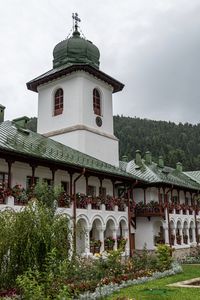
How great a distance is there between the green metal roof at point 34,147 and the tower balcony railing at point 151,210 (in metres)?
5.41

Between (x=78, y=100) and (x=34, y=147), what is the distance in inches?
347

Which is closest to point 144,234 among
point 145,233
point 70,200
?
point 145,233

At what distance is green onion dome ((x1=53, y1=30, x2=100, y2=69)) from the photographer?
98.6ft

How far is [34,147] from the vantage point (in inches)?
808

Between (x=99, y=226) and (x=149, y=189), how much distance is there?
849 centimetres

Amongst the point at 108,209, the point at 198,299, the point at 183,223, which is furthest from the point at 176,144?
the point at 198,299

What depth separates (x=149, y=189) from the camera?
3064cm

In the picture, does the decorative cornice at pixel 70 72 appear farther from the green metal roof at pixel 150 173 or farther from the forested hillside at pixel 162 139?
the forested hillside at pixel 162 139

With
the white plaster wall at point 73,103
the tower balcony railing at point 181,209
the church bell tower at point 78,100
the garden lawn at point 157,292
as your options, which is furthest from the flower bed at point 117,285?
the white plaster wall at point 73,103

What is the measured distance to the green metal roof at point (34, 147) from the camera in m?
18.5

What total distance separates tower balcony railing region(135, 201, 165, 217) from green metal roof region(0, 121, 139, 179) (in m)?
5.41

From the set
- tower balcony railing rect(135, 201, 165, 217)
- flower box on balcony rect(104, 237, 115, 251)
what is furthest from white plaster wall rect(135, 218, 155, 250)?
flower box on balcony rect(104, 237, 115, 251)

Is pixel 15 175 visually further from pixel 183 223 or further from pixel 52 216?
pixel 183 223

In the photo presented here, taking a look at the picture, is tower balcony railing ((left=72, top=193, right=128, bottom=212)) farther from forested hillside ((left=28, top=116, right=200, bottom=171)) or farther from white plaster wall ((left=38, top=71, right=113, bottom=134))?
forested hillside ((left=28, top=116, right=200, bottom=171))
